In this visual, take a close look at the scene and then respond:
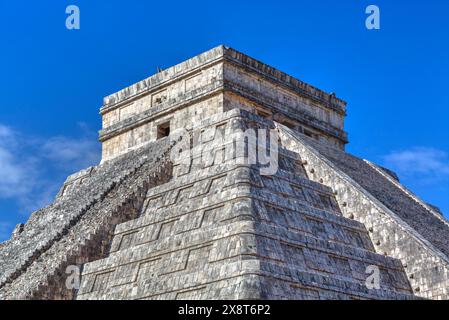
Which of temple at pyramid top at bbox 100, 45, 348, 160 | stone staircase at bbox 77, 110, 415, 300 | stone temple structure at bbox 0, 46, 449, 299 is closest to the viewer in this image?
stone staircase at bbox 77, 110, 415, 300

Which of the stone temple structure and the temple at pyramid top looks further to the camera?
the temple at pyramid top

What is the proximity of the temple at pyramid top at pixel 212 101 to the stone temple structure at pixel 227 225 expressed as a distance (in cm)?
6

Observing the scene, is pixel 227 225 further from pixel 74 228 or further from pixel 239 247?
pixel 74 228

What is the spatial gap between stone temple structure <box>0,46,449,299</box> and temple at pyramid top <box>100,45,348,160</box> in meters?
0.06

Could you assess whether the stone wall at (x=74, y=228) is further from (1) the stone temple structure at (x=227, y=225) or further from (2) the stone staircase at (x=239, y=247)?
(2) the stone staircase at (x=239, y=247)

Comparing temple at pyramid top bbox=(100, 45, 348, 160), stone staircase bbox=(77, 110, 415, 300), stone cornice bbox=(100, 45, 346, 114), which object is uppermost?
stone cornice bbox=(100, 45, 346, 114)

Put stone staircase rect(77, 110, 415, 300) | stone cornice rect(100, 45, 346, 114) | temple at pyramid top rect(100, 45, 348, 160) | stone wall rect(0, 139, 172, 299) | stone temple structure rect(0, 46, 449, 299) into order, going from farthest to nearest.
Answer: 1. stone cornice rect(100, 45, 346, 114)
2. temple at pyramid top rect(100, 45, 348, 160)
3. stone wall rect(0, 139, 172, 299)
4. stone temple structure rect(0, 46, 449, 299)
5. stone staircase rect(77, 110, 415, 300)

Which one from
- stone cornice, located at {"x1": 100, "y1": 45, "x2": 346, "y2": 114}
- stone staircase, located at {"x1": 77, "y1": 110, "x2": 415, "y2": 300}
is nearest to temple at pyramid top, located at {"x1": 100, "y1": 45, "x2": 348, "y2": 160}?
stone cornice, located at {"x1": 100, "y1": 45, "x2": 346, "y2": 114}

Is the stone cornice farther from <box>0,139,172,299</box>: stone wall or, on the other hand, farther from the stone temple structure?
<box>0,139,172,299</box>: stone wall

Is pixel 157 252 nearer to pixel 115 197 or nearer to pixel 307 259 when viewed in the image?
pixel 307 259

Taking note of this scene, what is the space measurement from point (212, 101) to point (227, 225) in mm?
7956

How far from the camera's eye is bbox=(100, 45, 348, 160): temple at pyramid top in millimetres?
21125

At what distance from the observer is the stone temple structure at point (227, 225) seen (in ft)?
43.4
